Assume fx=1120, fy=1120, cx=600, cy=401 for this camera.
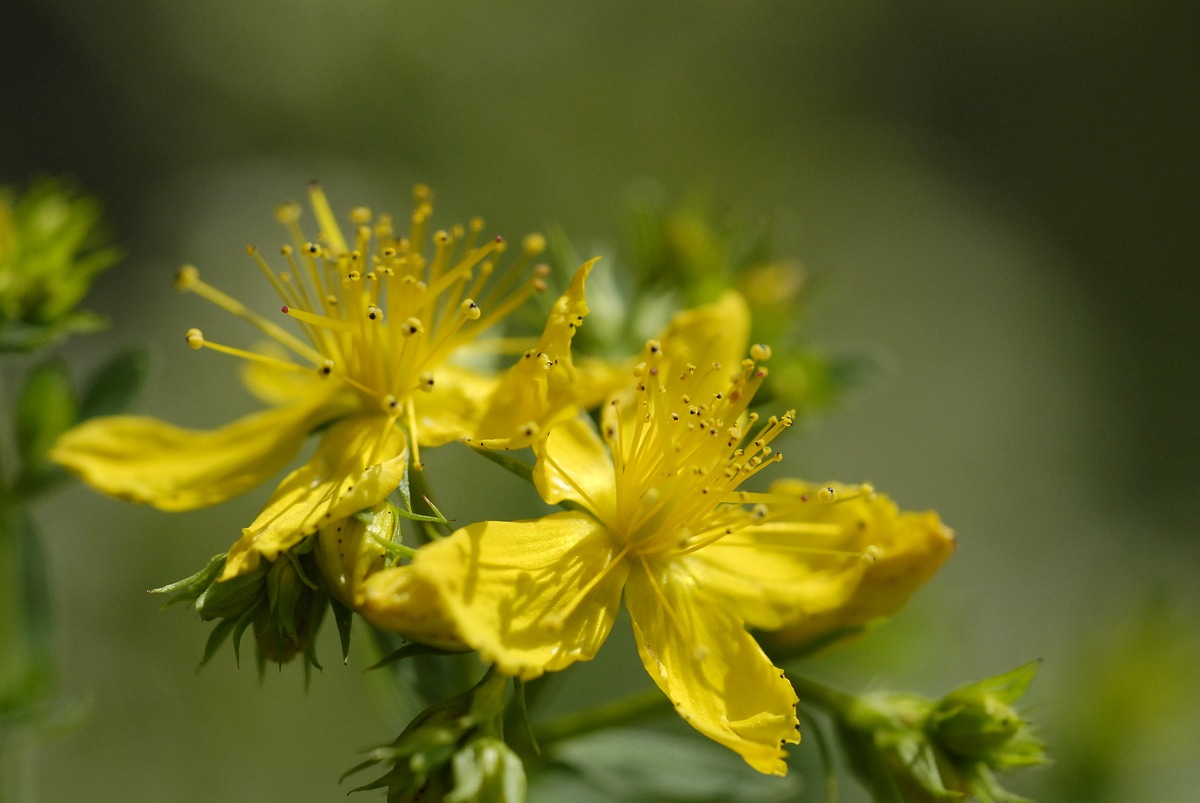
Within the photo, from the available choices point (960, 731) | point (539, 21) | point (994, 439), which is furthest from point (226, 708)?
point (539, 21)

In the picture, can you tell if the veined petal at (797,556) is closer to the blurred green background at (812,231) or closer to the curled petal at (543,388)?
the curled petal at (543,388)

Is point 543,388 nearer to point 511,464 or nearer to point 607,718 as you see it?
point 511,464

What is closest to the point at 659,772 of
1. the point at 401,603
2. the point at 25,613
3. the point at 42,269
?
the point at 401,603

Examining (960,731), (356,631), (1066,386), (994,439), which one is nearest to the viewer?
(960,731)

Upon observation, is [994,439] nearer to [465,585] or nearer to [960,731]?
[960,731]

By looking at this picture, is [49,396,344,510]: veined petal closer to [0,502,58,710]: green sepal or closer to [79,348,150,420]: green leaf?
[79,348,150,420]: green leaf

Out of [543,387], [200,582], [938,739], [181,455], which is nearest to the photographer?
[200,582]

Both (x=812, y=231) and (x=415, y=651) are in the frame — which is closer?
(x=415, y=651)
